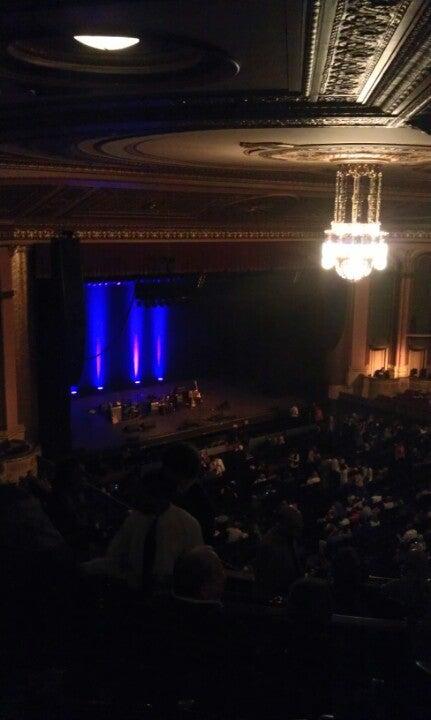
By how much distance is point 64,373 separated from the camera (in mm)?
12016

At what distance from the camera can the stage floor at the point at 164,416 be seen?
1446cm

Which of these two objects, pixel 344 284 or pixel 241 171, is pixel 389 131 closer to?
pixel 241 171

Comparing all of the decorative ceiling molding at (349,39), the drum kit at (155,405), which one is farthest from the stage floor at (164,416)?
the decorative ceiling molding at (349,39)

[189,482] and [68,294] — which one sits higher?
[68,294]

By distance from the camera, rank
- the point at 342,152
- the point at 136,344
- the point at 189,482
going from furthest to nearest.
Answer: the point at 136,344 < the point at 342,152 < the point at 189,482

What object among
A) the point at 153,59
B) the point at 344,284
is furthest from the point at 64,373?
the point at 153,59

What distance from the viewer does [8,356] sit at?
1175 cm

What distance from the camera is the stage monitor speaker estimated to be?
11570 millimetres

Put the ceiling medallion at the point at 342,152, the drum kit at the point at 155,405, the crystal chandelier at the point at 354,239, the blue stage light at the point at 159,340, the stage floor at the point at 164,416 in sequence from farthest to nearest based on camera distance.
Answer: the blue stage light at the point at 159,340 < the drum kit at the point at 155,405 < the stage floor at the point at 164,416 < the crystal chandelier at the point at 354,239 < the ceiling medallion at the point at 342,152

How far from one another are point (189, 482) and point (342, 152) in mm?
4239

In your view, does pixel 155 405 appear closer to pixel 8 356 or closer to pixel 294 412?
pixel 294 412

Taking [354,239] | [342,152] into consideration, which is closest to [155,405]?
[354,239]

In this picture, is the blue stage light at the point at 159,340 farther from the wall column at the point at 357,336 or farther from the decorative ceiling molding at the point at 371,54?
the decorative ceiling molding at the point at 371,54

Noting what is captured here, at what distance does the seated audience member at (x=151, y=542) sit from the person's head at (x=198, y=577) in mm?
284
